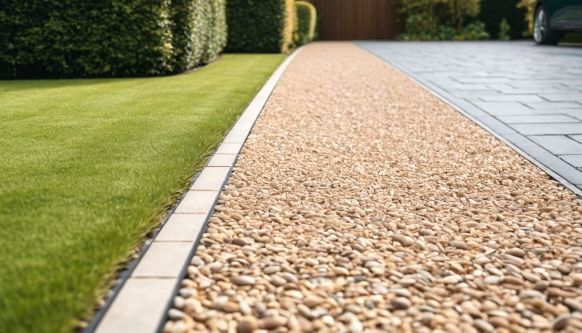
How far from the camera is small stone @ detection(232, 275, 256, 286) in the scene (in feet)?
→ 7.88

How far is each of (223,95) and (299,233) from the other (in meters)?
4.41

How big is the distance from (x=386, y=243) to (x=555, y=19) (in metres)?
13.3

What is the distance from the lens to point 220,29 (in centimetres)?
1252

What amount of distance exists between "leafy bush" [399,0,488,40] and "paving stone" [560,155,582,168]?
1786 centimetres

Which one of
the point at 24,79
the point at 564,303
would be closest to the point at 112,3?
the point at 24,79

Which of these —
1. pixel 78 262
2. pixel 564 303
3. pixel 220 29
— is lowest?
pixel 564 303

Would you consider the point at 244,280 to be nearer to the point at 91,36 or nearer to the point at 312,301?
the point at 312,301

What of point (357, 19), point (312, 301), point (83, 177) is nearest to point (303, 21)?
point (357, 19)

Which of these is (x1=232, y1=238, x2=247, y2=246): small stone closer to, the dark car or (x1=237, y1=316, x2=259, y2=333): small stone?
(x1=237, y1=316, x2=259, y2=333): small stone

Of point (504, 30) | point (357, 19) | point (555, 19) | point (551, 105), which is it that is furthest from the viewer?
point (357, 19)

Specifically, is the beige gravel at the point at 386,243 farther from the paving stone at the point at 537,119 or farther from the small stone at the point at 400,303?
the paving stone at the point at 537,119

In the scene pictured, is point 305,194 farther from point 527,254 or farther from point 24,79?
point 24,79

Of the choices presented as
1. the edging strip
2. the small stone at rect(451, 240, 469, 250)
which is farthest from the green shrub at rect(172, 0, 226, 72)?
the small stone at rect(451, 240, 469, 250)

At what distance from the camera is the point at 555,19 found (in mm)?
14281
